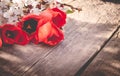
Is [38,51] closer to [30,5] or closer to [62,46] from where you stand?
[62,46]

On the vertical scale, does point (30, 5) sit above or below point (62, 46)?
above

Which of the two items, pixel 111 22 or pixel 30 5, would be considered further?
pixel 111 22

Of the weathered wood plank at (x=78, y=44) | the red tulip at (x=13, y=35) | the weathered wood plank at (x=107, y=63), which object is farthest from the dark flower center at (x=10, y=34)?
the weathered wood plank at (x=107, y=63)

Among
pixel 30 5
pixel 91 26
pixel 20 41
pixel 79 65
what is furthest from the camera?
pixel 91 26

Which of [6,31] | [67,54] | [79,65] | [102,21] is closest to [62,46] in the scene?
[67,54]

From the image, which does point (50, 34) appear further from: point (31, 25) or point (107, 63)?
point (107, 63)

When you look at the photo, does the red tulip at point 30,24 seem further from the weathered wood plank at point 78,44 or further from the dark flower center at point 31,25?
the weathered wood plank at point 78,44

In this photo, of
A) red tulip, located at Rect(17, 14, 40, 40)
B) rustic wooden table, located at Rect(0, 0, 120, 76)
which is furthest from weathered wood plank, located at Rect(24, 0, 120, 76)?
red tulip, located at Rect(17, 14, 40, 40)

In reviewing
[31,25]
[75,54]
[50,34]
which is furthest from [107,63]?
[31,25]

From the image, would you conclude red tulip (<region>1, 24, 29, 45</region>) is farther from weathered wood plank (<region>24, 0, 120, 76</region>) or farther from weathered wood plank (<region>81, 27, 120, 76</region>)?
weathered wood plank (<region>81, 27, 120, 76</region>)
